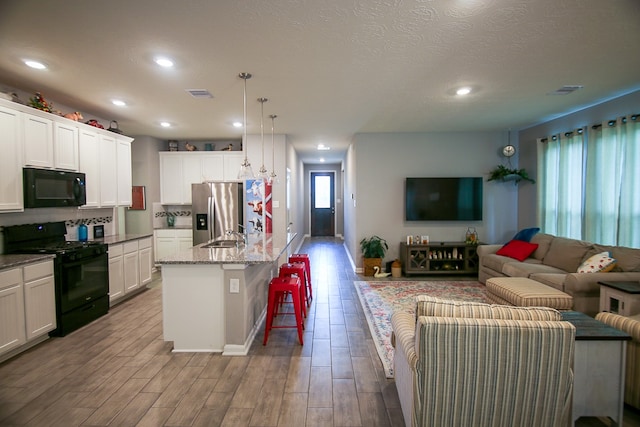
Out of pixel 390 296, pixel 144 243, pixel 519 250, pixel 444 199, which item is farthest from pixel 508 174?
pixel 144 243

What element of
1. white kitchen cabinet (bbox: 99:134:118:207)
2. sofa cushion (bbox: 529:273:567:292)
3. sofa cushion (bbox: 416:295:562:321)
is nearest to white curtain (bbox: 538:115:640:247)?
sofa cushion (bbox: 529:273:567:292)

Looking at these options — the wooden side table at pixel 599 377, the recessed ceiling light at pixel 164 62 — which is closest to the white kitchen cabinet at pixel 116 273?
the recessed ceiling light at pixel 164 62

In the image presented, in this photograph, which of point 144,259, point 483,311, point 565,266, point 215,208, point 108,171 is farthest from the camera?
point 215,208

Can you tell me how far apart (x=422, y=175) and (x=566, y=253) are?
8.39 feet

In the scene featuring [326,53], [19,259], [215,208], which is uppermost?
[326,53]

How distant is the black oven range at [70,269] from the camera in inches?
131

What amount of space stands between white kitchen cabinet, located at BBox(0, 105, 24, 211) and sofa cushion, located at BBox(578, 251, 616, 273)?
19.8 feet

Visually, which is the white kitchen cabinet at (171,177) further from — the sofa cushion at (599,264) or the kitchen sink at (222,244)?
the sofa cushion at (599,264)

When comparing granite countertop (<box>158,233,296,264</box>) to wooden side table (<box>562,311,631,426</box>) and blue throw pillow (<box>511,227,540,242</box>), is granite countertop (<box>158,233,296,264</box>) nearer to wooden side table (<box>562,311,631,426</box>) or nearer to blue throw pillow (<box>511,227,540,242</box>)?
wooden side table (<box>562,311,631,426</box>)

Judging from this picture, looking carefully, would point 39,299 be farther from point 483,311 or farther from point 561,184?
point 561,184

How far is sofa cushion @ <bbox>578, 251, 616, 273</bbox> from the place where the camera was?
3.48 metres

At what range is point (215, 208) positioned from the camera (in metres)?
5.82

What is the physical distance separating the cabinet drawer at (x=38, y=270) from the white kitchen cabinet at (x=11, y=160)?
640mm

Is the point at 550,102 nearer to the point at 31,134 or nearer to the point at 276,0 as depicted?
the point at 276,0
